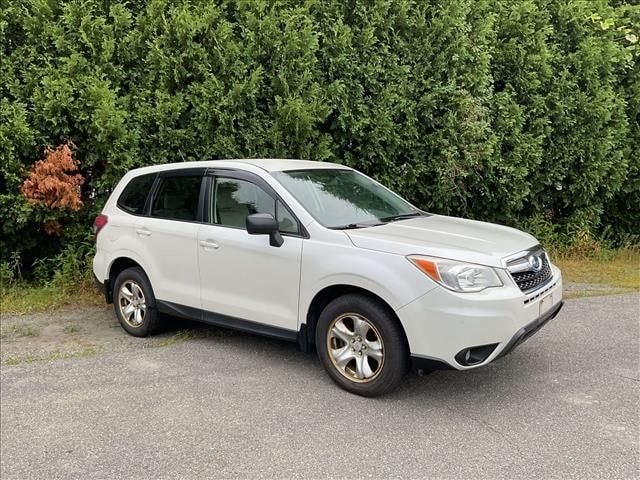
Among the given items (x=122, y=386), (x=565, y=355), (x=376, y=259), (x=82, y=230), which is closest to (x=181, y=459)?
(x=122, y=386)

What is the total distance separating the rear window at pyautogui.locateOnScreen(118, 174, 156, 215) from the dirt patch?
117 centimetres

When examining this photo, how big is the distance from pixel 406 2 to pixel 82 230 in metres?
5.14

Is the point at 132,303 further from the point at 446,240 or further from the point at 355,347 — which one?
the point at 446,240

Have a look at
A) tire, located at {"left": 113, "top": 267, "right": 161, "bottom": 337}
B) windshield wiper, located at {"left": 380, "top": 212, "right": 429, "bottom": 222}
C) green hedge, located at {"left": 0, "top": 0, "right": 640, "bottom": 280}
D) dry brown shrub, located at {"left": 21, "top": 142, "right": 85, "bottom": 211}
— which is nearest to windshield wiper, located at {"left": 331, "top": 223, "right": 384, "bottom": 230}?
windshield wiper, located at {"left": 380, "top": 212, "right": 429, "bottom": 222}

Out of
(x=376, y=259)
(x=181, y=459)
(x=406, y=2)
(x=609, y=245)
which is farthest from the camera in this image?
(x=609, y=245)

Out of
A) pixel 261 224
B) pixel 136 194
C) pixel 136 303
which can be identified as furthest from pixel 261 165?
pixel 136 303

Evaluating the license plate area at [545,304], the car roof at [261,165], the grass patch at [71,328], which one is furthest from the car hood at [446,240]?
the grass patch at [71,328]

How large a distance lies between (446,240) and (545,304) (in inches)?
34.3

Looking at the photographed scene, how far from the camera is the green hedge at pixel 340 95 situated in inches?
259

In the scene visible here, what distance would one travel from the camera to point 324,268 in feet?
13.7

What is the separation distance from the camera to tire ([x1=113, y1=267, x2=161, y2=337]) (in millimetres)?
5449

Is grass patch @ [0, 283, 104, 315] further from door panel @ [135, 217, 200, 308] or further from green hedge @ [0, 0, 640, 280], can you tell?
door panel @ [135, 217, 200, 308]

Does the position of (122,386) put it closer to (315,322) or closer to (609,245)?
(315,322)

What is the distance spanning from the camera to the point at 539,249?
443 cm
